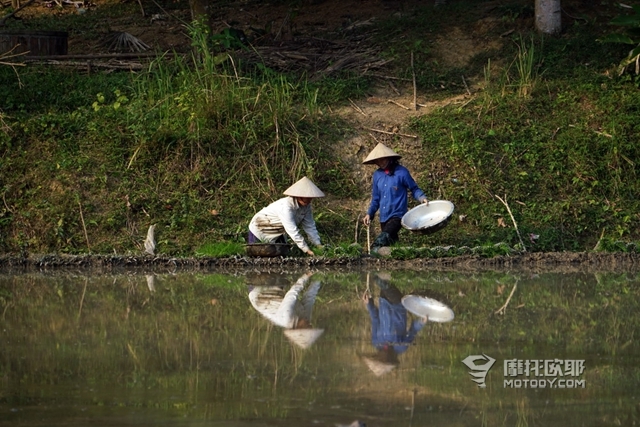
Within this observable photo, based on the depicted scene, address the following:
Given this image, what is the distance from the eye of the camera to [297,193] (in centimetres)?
1288

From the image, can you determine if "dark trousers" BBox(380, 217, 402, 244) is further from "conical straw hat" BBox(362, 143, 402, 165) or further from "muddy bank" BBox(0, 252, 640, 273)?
"conical straw hat" BBox(362, 143, 402, 165)

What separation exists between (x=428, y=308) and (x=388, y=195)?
13.0ft

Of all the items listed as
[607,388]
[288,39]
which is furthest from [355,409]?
[288,39]

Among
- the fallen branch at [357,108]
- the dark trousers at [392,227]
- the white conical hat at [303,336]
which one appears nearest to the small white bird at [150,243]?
the dark trousers at [392,227]

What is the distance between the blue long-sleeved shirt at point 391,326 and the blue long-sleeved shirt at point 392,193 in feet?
11.4

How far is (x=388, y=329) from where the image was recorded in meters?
9.02

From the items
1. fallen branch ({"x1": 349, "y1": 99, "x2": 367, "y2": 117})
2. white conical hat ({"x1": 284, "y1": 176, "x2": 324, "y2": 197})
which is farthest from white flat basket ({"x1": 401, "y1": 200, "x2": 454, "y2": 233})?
fallen branch ({"x1": 349, "y1": 99, "x2": 367, "y2": 117})

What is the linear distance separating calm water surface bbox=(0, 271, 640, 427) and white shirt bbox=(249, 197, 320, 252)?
52.0 inches

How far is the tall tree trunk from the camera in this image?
17703 mm

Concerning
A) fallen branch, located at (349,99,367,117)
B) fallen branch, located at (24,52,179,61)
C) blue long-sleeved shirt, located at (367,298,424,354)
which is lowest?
blue long-sleeved shirt, located at (367,298,424,354)

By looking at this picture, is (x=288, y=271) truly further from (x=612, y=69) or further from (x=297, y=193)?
(x=612, y=69)

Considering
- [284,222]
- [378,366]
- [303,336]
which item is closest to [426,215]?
[284,222]

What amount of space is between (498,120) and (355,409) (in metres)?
10.2

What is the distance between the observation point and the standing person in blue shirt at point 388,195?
13.8 m
